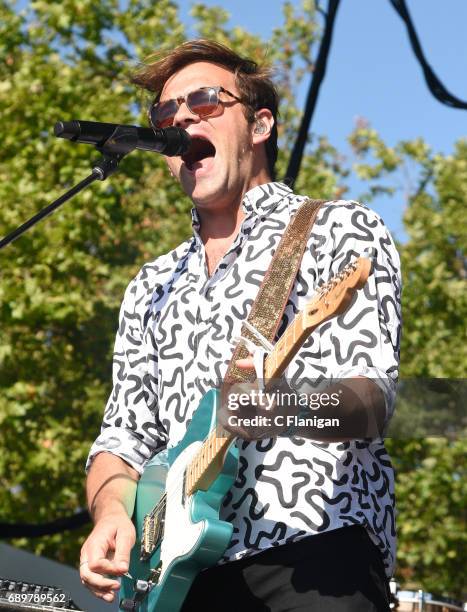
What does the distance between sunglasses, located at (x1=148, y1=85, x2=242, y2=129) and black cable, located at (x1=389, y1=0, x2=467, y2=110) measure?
120 cm

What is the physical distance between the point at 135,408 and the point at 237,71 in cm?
100

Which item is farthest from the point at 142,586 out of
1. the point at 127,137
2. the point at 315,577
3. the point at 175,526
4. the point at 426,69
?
the point at 426,69

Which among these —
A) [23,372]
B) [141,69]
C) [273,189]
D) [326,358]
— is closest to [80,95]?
[23,372]

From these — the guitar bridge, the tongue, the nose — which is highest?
the nose

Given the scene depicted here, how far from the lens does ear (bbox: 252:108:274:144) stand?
9.29 feet

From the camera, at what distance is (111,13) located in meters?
9.46

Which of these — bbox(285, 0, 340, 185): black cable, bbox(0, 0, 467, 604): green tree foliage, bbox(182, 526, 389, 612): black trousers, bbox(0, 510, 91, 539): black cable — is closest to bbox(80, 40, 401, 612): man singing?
bbox(182, 526, 389, 612): black trousers

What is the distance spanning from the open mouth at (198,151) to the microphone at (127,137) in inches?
3.1

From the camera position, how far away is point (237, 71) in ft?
9.43

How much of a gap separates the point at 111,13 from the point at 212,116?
718 cm

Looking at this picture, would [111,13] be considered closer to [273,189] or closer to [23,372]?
[23,372]

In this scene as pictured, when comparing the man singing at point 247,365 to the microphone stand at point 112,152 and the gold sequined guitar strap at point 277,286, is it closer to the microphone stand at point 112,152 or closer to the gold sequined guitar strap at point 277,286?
the gold sequined guitar strap at point 277,286

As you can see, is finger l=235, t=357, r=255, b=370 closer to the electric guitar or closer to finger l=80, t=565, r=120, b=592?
the electric guitar

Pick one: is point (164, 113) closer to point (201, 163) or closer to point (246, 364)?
point (201, 163)
